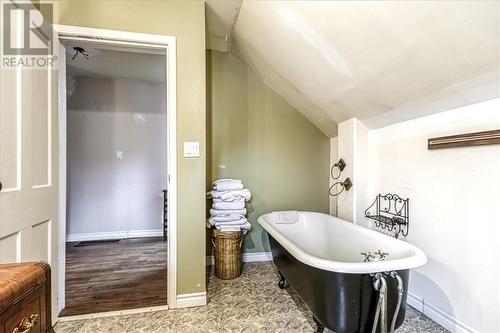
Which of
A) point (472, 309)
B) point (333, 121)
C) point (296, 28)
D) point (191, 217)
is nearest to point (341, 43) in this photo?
point (296, 28)

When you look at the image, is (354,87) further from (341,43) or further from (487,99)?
(487,99)

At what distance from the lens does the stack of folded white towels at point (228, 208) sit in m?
2.48

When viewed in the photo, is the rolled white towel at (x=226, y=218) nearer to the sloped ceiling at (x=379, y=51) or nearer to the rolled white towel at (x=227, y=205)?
the rolled white towel at (x=227, y=205)

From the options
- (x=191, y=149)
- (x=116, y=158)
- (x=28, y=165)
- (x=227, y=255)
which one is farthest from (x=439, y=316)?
(x=116, y=158)

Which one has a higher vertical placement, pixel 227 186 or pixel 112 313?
pixel 227 186

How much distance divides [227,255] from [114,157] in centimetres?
241

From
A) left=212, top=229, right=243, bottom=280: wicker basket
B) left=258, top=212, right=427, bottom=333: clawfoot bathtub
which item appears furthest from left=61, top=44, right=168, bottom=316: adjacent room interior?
left=258, top=212, right=427, bottom=333: clawfoot bathtub

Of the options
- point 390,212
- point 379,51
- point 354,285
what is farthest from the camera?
point 390,212

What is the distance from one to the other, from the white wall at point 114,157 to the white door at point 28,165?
2054 millimetres

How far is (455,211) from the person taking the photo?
160cm

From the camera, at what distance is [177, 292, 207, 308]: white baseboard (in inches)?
75.9

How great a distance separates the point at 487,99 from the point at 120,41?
2378 mm

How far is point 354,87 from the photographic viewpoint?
1961 millimetres

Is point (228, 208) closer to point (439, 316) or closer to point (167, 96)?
point (167, 96)
